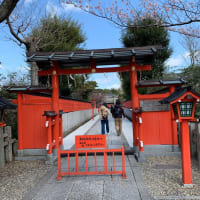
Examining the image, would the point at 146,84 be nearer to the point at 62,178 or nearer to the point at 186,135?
the point at 186,135

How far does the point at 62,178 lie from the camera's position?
4.35 meters

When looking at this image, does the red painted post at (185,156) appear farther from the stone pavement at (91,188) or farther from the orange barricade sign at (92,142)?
the orange barricade sign at (92,142)

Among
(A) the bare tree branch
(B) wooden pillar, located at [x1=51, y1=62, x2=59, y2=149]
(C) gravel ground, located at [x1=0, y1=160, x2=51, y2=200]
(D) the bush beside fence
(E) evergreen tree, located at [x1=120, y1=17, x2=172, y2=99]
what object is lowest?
(C) gravel ground, located at [x1=0, y1=160, x2=51, y2=200]

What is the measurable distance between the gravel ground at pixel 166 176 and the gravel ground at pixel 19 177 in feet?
8.77

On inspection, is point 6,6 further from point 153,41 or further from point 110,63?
point 153,41

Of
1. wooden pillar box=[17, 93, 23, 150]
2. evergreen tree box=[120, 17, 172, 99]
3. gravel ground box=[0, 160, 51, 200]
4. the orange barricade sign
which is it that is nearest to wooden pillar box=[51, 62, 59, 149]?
gravel ground box=[0, 160, 51, 200]

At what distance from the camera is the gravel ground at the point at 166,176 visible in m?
3.50

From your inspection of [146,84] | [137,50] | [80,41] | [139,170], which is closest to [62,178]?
[139,170]

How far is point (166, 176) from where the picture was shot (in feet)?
13.9

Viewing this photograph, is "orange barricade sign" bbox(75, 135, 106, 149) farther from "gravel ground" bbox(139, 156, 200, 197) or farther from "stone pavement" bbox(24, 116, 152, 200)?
"gravel ground" bbox(139, 156, 200, 197)

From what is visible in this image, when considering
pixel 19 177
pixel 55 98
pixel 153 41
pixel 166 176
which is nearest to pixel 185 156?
pixel 166 176

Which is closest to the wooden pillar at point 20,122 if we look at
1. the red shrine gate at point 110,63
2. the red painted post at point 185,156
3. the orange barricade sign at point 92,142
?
the red shrine gate at point 110,63

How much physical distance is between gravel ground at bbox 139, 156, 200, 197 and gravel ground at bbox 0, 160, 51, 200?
8.77 feet

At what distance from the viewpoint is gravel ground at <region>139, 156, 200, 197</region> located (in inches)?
138
